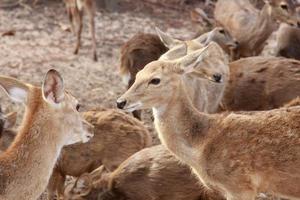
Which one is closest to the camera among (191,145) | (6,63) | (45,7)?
(191,145)

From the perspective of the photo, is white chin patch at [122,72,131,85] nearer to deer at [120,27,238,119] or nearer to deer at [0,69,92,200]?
deer at [120,27,238,119]

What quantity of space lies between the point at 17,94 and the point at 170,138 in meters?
1.23

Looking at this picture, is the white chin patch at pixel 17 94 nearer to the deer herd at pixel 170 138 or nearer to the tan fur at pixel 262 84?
the deer herd at pixel 170 138

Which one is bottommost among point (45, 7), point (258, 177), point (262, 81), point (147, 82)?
point (45, 7)

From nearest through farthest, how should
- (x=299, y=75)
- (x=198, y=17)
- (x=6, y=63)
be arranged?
(x=299, y=75), (x=6, y=63), (x=198, y=17)

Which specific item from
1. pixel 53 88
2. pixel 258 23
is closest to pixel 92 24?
pixel 258 23

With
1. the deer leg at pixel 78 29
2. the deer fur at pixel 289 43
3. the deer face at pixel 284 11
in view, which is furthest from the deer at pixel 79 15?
the deer fur at pixel 289 43

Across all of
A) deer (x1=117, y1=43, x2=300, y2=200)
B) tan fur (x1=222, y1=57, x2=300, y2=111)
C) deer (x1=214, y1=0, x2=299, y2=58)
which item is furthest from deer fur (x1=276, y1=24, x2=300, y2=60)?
deer (x1=117, y1=43, x2=300, y2=200)

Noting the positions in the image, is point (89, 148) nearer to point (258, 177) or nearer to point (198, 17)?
point (258, 177)

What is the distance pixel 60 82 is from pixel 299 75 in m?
3.64

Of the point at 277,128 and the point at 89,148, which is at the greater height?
the point at 277,128

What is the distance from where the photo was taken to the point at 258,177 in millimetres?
5871

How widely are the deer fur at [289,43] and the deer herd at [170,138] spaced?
1880 mm

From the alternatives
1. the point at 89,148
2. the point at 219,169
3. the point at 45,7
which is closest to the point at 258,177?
the point at 219,169
